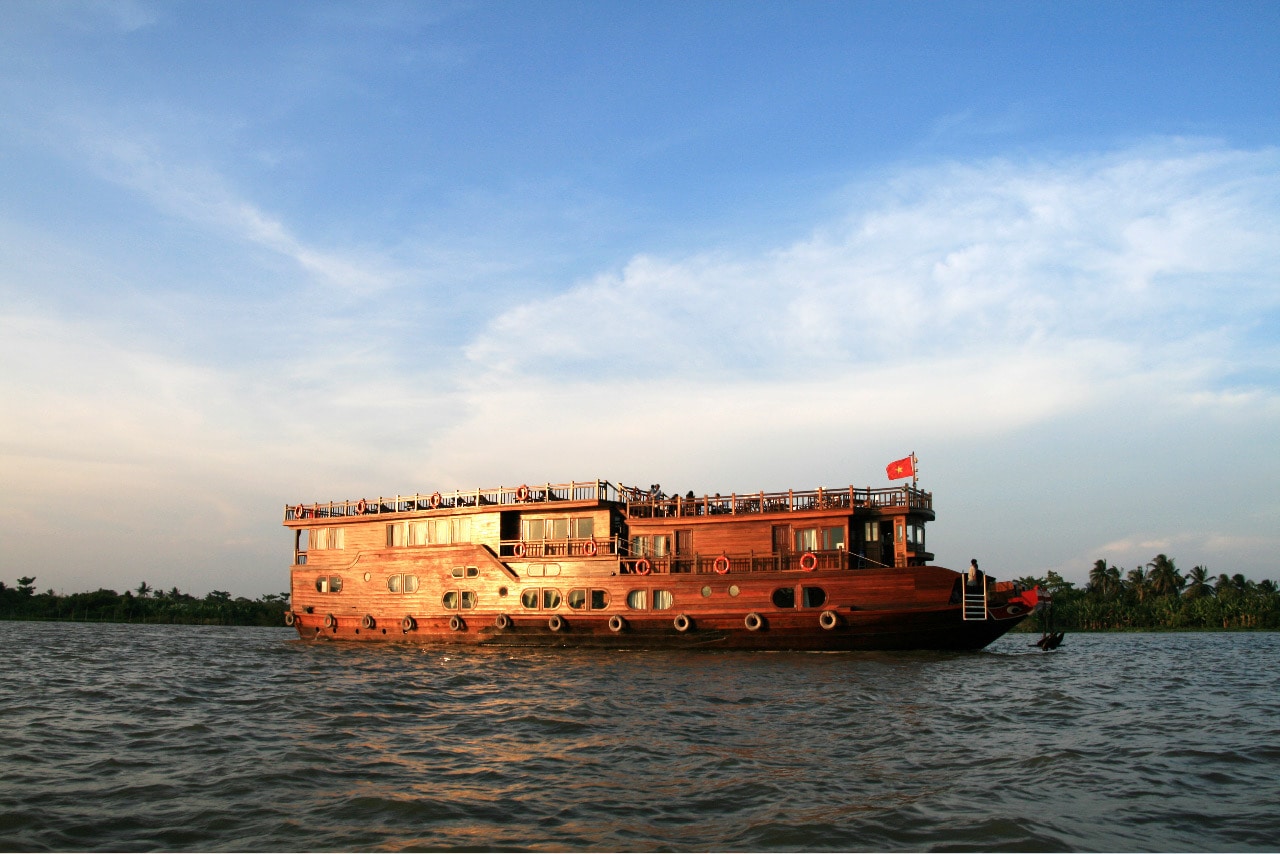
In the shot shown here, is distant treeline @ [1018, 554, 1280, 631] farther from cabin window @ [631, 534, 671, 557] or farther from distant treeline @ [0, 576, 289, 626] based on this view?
distant treeline @ [0, 576, 289, 626]

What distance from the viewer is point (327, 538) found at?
31.6 meters

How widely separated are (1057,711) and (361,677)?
1470 centimetres

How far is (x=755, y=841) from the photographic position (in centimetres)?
718

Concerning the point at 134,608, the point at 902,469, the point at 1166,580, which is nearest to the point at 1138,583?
the point at 1166,580

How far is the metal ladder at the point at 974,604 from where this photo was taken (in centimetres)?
2194

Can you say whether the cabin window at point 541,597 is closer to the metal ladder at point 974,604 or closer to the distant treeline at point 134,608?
the metal ladder at point 974,604

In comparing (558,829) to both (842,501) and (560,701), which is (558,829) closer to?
(560,701)

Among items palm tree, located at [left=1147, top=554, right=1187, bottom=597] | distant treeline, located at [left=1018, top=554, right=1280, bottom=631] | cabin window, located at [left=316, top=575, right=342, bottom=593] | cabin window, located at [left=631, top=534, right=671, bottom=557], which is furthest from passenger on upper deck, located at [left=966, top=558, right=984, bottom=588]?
palm tree, located at [left=1147, top=554, right=1187, bottom=597]

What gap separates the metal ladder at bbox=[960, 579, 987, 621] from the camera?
864 inches

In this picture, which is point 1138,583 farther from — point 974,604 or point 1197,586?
point 974,604

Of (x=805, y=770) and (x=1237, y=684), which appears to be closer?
(x=805, y=770)

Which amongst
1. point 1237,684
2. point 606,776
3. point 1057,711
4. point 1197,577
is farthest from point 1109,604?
point 606,776

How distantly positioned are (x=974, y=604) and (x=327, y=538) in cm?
2281

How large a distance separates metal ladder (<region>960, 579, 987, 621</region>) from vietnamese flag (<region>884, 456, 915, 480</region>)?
11.9ft
